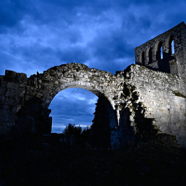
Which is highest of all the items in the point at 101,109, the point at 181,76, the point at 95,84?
the point at 181,76

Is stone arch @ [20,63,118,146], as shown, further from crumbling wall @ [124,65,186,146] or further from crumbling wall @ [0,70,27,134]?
crumbling wall @ [124,65,186,146]

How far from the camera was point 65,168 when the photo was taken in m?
3.13

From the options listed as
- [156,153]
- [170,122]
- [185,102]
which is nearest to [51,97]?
[156,153]

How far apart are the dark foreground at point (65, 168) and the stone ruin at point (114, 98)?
757 millimetres

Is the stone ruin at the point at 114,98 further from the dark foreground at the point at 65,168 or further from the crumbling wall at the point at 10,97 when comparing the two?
the dark foreground at the point at 65,168

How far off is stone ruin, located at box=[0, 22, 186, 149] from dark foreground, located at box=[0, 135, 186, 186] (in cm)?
76

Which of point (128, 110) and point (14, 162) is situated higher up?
point (128, 110)

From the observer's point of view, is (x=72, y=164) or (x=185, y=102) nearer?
(x=72, y=164)

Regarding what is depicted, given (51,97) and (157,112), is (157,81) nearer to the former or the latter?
(157,112)

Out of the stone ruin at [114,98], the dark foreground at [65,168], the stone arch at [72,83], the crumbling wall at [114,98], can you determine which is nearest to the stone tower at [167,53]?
the stone ruin at [114,98]

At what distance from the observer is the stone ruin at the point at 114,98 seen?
507cm

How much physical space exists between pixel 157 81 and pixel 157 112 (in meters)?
1.66

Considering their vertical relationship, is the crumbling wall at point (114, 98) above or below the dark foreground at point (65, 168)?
above

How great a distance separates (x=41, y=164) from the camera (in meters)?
3.20
